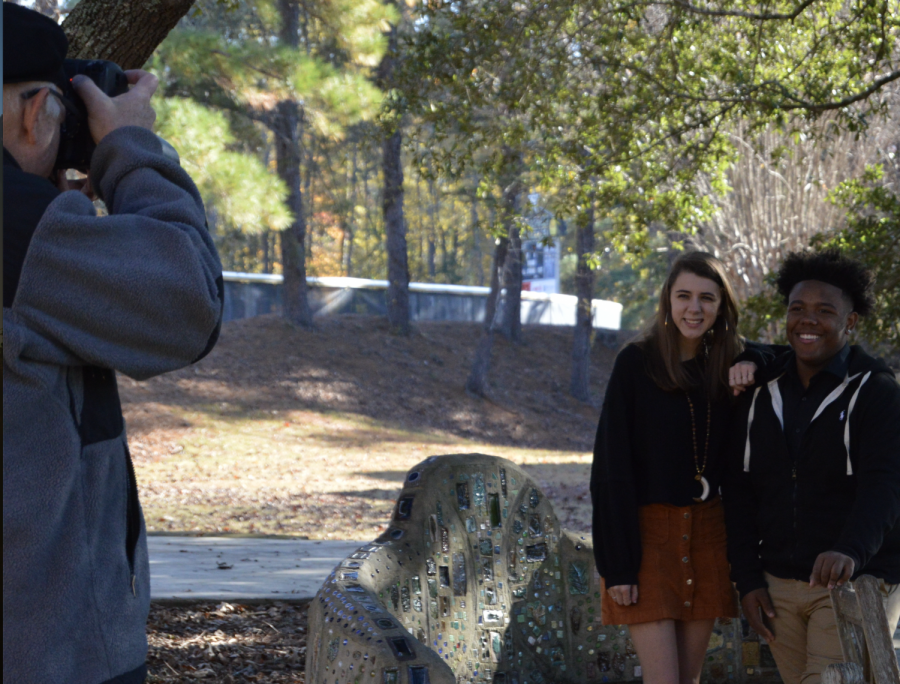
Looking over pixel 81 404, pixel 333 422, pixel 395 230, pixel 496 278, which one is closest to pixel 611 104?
pixel 81 404

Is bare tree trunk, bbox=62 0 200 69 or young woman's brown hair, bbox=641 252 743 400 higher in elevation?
bare tree trunk, bbox=62 0 200 69

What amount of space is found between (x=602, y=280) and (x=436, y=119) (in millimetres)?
42137

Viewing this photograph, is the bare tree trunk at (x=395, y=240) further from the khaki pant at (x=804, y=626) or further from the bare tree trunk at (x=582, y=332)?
the khaki pant at (x=804, y=626)

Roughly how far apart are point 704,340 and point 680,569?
786mm

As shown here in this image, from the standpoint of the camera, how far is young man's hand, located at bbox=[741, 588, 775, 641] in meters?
2.97

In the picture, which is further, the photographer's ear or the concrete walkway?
the concrete walkway

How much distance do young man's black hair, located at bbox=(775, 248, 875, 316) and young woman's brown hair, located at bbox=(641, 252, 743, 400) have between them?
Result: 0.69 feet

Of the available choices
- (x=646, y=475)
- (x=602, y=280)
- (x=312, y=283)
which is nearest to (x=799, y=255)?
(x=646, y=475)

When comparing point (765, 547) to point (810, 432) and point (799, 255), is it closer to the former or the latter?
point (810, 432)

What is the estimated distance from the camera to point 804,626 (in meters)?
2.95

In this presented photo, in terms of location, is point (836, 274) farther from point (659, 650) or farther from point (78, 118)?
point (78, 118)

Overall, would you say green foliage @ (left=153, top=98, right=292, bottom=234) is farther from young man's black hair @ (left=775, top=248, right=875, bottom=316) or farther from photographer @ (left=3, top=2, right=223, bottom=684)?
photographer @ (left=3, top=2, right=223, bottom=684)

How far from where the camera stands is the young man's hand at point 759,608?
297 centimetres

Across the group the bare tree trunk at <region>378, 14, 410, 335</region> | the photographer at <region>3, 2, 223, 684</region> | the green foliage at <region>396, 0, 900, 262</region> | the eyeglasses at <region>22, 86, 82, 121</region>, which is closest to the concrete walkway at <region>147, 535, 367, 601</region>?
the green foliage at <region>396, 0, 900, 262</region>
